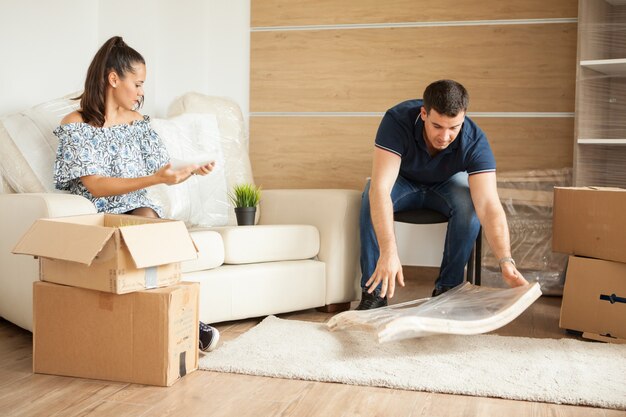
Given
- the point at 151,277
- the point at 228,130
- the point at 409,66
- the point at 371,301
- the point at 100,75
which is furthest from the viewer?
the point at 409,66

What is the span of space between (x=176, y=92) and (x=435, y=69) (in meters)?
1.28

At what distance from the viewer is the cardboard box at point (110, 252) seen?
1.72 metres

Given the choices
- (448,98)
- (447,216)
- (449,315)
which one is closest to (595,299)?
(447,216)

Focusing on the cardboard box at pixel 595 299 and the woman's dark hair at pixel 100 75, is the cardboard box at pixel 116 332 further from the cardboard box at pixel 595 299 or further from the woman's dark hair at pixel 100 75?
the cardboard box at pixel 595 299

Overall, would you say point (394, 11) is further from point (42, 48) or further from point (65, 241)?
point (65, 241)

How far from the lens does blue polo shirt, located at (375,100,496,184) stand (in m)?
2.54

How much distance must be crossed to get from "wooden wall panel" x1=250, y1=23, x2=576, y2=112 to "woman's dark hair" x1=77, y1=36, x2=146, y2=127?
5.10 ft

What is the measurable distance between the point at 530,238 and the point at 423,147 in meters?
0.96

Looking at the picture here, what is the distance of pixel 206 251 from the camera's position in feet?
7.84

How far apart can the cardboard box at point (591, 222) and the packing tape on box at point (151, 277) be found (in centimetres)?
145

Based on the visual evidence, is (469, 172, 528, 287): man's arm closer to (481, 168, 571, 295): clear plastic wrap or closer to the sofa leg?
the sofa leg

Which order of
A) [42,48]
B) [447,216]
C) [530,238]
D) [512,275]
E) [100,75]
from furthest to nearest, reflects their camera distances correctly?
[530,238] < [42,48] < [447,216] < [100,75] < [512,275]

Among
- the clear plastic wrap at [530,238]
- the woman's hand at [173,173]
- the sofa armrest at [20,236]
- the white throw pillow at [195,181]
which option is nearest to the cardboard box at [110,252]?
the sofa armrest at [20,236]

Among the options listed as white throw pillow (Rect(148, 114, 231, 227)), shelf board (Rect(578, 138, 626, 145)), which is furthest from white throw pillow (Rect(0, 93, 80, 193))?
shelf board (Rect(578, 138, 626, 145))
